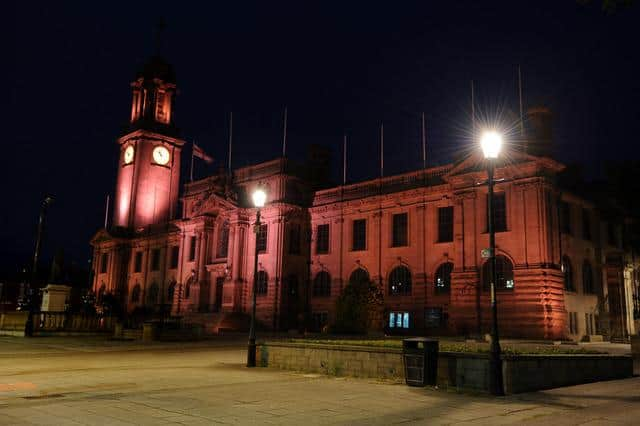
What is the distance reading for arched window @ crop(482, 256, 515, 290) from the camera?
4019cm

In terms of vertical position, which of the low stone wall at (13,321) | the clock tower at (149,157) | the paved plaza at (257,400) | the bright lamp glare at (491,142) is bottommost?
the paved plaza at (257,400)

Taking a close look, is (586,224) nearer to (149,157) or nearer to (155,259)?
(155,259)

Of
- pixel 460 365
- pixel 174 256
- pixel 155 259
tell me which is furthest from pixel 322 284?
pixel 460 365

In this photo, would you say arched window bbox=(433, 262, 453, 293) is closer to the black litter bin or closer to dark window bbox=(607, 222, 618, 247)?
dark window bbox=(607, 222, 618, 247)

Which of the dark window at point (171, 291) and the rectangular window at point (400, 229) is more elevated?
the rectangular window at point (400, 229)

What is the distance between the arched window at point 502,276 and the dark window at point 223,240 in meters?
27.0

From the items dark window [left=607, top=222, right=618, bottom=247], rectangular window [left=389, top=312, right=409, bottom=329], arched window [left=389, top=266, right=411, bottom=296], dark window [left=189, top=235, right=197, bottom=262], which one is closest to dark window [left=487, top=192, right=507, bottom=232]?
arched window [left=389, top=266, right=411, bottom=296]

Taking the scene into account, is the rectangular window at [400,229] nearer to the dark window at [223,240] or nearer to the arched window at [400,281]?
the arched window at [400,281]

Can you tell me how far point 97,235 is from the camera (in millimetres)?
79312

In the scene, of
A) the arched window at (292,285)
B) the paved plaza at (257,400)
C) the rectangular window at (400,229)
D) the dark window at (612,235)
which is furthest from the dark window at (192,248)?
the paved plaza at (257,400)

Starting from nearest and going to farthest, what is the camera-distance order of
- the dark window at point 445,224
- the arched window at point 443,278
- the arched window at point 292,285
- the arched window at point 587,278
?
the arched window at point 587,278, the arched window at point 443,278, the dark window at point 445,224, the arched window at point 292,285

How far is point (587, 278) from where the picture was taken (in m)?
44.3

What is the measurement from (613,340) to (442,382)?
104 ft

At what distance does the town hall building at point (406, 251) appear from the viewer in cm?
3994
